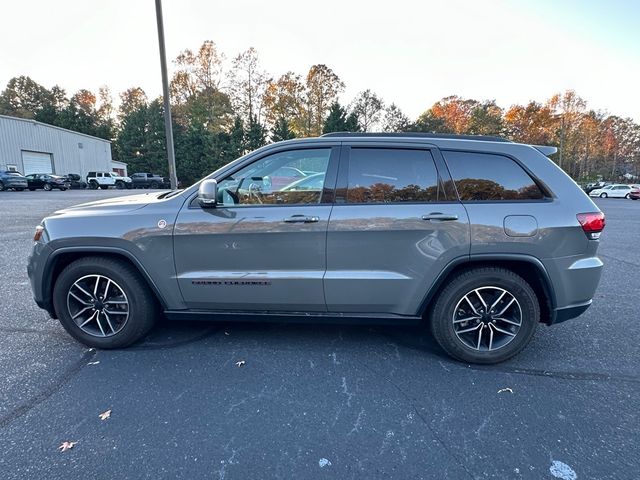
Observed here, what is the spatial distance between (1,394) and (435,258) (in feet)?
11.1

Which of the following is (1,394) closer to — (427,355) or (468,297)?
(427,355)

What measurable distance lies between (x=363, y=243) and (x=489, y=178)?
3.89 feet

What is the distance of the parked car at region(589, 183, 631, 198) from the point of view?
34.6 m

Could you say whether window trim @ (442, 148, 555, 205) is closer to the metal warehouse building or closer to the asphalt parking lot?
the asphalt parking lot

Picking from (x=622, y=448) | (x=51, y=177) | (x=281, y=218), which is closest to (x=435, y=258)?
(x=281, y=218)

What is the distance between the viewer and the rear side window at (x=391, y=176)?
2.84m

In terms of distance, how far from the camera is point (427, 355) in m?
3.05

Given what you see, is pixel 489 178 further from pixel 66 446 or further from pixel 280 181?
pixel 66 446

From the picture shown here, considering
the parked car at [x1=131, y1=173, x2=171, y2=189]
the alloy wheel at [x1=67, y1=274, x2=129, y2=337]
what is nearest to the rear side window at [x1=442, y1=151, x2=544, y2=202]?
the alloy wheel at [x1=67, y1=274, x2=129, y2=337]

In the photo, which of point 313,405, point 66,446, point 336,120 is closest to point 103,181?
point 336,120

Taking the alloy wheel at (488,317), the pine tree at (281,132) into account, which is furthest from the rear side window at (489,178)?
the pine tree at (281,132)

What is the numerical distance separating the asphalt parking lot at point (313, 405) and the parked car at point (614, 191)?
41.8 metres

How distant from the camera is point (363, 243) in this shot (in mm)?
2795

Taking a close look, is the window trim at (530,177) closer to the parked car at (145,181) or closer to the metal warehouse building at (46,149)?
the metal warehouse building at (46,149)
